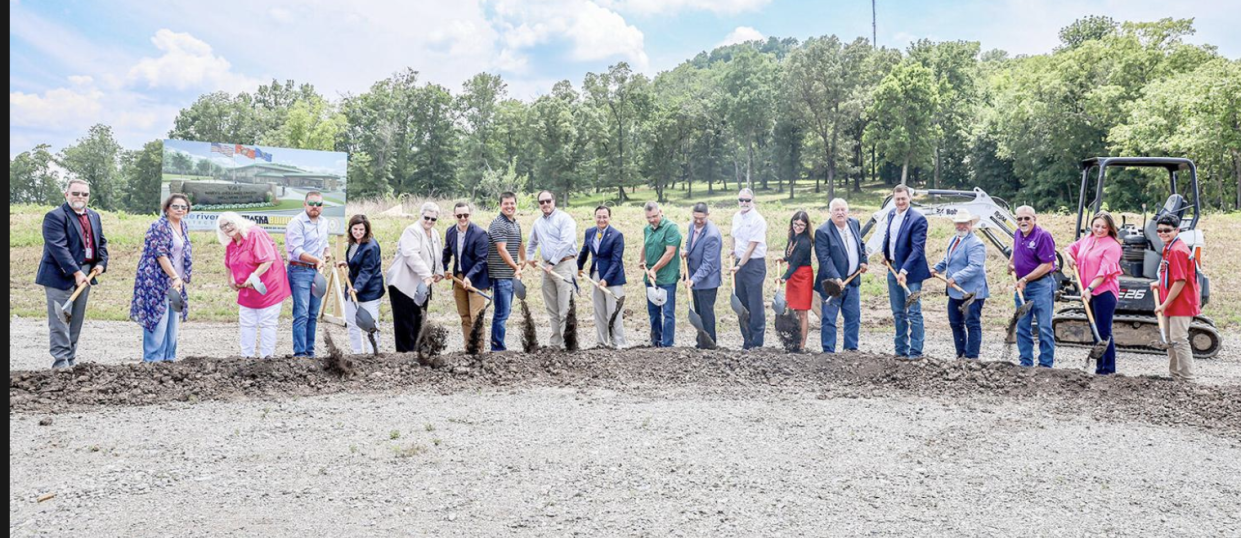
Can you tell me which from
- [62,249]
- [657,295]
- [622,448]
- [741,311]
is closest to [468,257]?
[657,295]

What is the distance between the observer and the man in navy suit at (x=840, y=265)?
27.4 ft

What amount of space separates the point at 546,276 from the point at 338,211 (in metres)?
9.10

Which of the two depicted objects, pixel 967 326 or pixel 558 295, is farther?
pixel 558 295

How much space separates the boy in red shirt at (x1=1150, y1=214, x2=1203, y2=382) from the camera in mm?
7008

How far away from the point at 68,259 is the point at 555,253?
173 inches

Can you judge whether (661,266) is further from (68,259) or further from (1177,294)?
(68,259)

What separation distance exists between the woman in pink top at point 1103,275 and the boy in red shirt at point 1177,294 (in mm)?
373

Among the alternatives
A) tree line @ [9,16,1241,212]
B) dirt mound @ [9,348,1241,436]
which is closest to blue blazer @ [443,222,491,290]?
dirt mound @ [9,348,1241,436]

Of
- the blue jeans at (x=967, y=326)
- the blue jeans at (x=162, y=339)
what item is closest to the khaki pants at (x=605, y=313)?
the blue jeans at (x=967, y=326)

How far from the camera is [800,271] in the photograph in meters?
8.46

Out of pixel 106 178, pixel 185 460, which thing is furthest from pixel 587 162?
pixel 185 460

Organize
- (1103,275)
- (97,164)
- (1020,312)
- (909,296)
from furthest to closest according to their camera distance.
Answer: (97,164)
(909,296)
(1020,312)
(1103,275)

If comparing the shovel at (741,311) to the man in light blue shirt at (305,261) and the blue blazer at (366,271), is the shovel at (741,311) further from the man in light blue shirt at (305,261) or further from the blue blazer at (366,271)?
the man in light blue shirt at (305,261)

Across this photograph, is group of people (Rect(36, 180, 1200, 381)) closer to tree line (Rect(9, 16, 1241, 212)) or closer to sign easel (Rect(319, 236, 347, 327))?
sign easel (Rect(319, 236, 347, 327))
